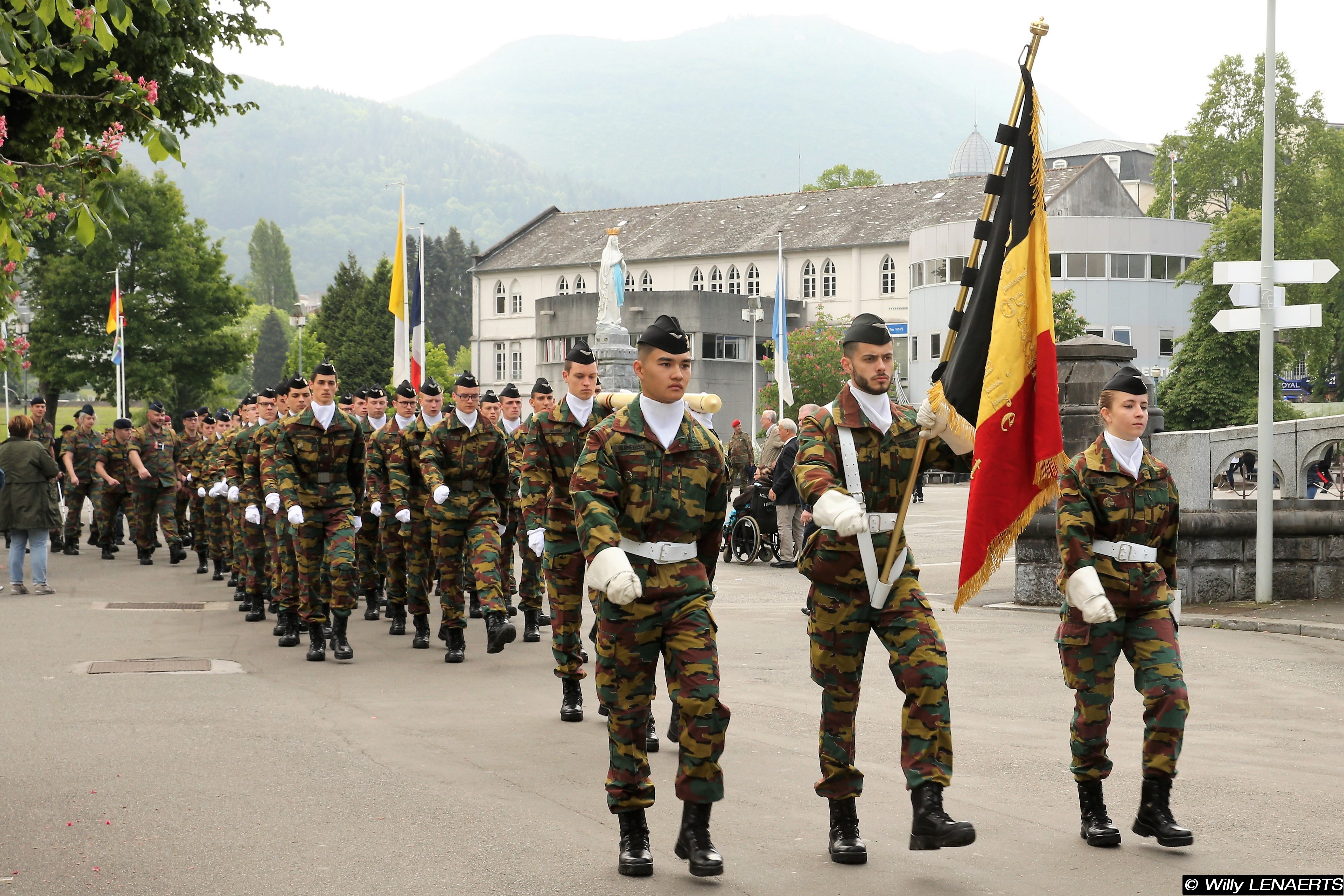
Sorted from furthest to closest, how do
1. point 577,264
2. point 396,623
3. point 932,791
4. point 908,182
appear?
point 577,264 → point 908,182 → point 396,623 → point 932,791

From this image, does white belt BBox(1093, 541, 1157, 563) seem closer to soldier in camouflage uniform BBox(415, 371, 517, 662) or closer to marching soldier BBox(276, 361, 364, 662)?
soldier in camouflage uniform BBox(415, 371, 517, 662)

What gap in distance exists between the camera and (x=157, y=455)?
893 inches

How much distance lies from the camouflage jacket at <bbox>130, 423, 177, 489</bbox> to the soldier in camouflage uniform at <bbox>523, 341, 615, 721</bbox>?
44.2 ft

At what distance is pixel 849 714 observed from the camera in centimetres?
600

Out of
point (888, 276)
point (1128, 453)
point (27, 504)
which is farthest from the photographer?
point (888, 276)

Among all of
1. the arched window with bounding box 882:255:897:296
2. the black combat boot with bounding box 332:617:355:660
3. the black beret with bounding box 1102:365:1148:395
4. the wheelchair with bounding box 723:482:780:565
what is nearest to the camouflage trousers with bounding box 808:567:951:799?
the black beret with bounding box 1102:365:1148:395

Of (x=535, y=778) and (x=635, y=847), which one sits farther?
(x=535, y=778)

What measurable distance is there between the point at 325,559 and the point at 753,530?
9887 millimetres

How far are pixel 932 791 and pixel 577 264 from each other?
8626 centimetres

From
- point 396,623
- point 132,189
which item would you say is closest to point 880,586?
point 396,623

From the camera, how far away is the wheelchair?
20.6 m

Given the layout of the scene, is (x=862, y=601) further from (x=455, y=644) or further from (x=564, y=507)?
(x=455, y=644)

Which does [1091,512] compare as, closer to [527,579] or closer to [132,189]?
[527,579]

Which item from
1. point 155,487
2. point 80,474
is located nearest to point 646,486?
point 155,487
